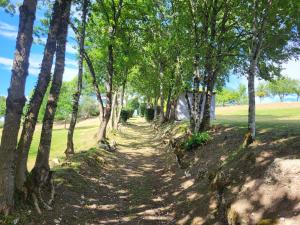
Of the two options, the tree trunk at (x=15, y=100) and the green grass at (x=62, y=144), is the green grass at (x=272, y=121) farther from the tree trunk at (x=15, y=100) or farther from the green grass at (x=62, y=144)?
the green grass at (x=62, y=144)

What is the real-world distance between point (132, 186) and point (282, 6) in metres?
9.22

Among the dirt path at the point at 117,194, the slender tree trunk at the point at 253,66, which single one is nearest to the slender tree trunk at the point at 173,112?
the dirt path at the point at 117,194

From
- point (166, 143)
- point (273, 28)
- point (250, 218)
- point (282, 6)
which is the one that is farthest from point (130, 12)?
point (250, 218)

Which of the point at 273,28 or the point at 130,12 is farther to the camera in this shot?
the point at 130,12

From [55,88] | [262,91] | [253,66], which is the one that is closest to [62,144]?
[55,88]

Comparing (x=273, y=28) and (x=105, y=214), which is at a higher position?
(x=273, y=28)

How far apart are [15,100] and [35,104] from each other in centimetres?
146

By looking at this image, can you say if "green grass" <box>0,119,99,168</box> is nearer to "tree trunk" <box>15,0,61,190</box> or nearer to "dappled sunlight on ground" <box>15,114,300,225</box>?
"dappled sunlight on ground" <box>15,114,300,225</box>

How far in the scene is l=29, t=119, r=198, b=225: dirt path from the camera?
10.2 meters

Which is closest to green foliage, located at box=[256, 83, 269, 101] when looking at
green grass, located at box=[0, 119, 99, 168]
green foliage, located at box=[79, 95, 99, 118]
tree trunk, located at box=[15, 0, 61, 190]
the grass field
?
green foliage, located at box=[79, 95, 99, 118]

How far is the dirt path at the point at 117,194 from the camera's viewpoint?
401 inches

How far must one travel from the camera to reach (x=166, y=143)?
2641 centimetres

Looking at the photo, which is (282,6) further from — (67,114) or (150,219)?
(67,114)

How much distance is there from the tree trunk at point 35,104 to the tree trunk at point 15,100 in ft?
2.75
